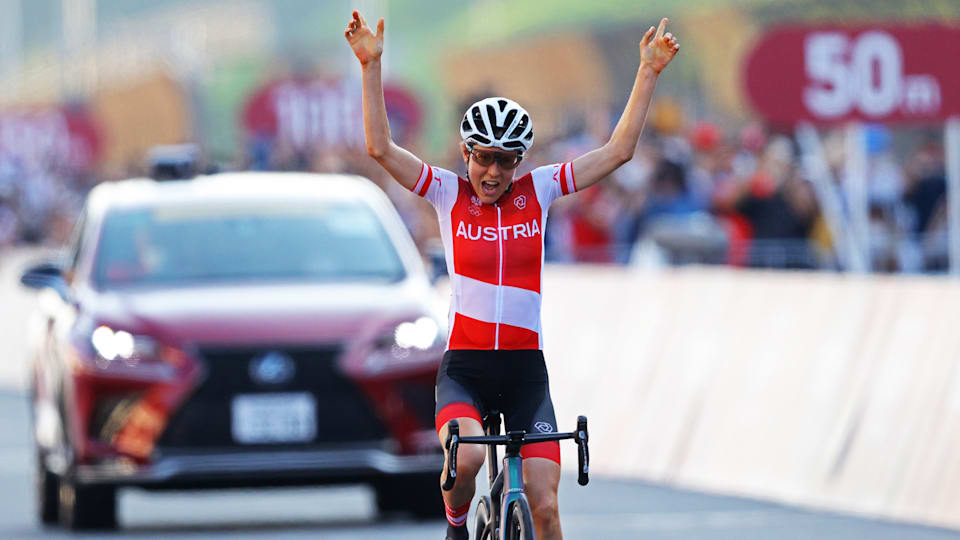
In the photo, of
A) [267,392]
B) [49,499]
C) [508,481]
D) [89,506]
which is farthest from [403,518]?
[508,481]

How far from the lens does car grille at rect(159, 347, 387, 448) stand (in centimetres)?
1270

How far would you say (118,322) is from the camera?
515 inches

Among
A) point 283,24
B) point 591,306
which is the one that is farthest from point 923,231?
point 283,24

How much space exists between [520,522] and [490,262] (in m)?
0.97

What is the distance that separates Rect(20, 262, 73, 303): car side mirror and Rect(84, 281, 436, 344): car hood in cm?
46

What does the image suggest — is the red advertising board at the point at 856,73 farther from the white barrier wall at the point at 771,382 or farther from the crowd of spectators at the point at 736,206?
the white barrier wall at the point at 771,382

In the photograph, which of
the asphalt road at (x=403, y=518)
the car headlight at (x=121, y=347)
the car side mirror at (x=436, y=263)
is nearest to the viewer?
the asphalt road at (x=403, y=518)

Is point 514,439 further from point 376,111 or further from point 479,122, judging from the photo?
point 376,111

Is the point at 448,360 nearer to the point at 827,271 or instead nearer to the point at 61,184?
the point at 827,271

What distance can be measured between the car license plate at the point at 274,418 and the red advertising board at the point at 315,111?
23.0 metres

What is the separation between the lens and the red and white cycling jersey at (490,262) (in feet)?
28.3

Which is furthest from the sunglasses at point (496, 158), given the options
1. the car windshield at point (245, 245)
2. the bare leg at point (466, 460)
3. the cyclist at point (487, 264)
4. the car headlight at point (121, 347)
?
the car windshield at point (245, 245)

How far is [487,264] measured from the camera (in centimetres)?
862

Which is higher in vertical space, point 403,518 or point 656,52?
point 656,52
